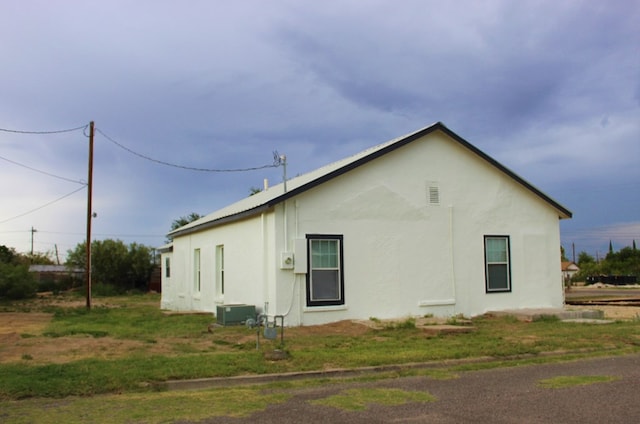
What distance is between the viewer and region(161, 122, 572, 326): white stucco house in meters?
15.8

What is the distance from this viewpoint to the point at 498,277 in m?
18.7

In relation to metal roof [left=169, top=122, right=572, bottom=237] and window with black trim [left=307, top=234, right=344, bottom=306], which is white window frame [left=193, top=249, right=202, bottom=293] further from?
window with black trim [left=307, top=234, right=344, bottom=306]

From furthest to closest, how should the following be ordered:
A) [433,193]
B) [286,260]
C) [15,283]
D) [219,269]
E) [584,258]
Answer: [584,258], [15,283], [219,269], [433,193], [286,260]

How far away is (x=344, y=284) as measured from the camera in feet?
53.0

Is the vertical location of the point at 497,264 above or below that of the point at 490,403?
above

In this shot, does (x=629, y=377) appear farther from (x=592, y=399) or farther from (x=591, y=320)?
(x=591, y=320)

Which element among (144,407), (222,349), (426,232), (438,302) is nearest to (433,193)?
(426,232)

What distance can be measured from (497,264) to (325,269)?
5.88 meters

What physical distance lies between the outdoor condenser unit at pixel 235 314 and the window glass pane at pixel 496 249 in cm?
736

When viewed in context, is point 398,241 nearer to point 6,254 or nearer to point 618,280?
point 6,254

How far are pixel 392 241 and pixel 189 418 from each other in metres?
10.8

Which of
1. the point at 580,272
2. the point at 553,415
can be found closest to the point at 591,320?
the point at 553,415

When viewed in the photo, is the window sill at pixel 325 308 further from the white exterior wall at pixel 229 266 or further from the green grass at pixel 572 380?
the green grass at pixel 572 380

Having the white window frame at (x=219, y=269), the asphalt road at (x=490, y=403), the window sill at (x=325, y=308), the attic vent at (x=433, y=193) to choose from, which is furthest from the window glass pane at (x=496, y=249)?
the asphalt road at (x=490, y=403)
